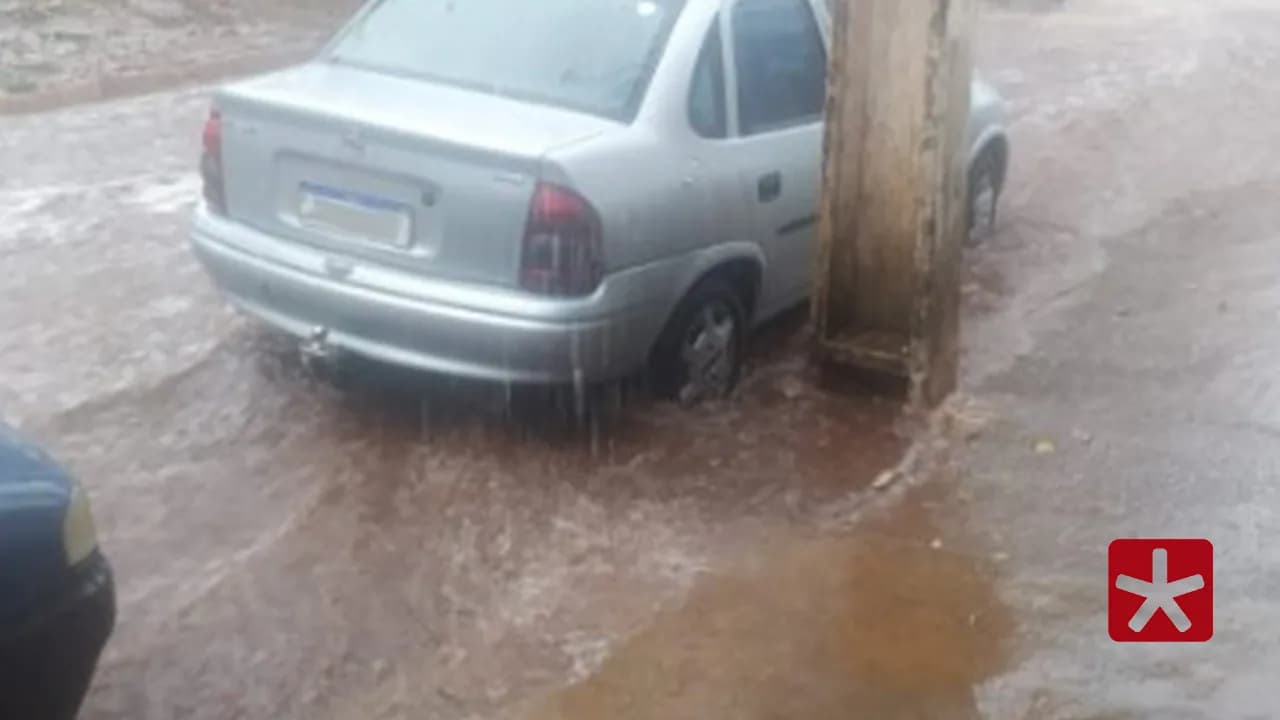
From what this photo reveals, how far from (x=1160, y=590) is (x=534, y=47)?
3.07 metres

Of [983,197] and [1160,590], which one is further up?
[983,197]

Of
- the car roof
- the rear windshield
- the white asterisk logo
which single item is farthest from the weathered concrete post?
the car roof

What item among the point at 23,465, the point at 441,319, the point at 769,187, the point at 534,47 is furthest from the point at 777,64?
the point at 23,465

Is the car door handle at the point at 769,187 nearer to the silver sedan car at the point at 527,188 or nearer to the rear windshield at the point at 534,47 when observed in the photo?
the silver sedan car at the point at 527,188

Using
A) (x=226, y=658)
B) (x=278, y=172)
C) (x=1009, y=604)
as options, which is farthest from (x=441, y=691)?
(x=278, y=172)

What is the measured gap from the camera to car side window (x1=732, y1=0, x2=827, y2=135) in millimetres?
7508

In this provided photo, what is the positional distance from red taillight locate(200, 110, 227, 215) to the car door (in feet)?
6.41

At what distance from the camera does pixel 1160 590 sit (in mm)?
6418

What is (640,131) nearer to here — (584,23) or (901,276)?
(584,23)

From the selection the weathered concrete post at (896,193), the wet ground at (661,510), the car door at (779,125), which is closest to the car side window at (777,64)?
the car door at (779,125)

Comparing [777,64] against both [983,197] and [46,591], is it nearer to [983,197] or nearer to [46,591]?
[983,197]

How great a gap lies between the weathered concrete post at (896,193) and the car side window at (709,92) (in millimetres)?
499

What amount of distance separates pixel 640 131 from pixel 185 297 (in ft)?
9.77

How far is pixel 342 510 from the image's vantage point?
6559mm
